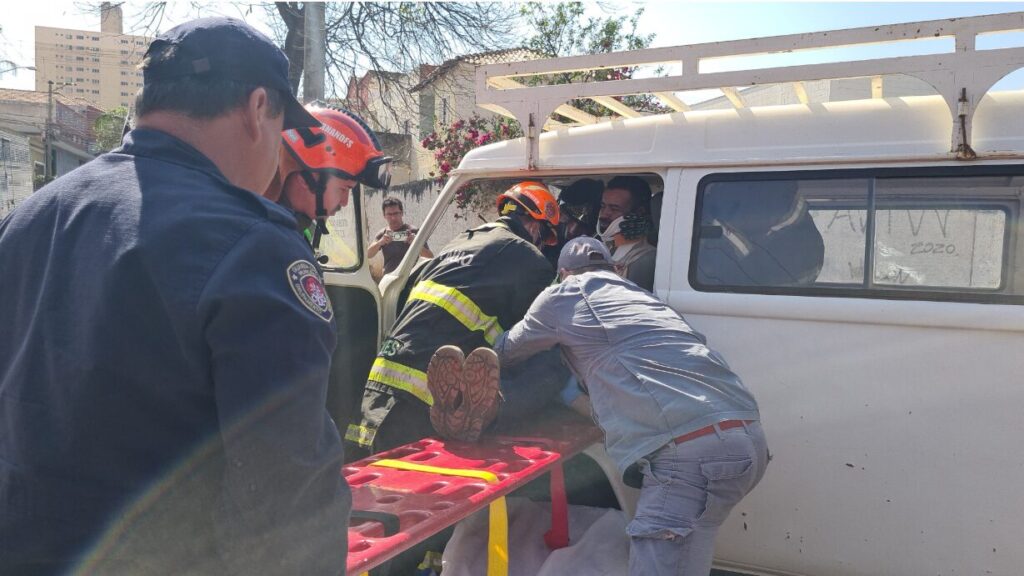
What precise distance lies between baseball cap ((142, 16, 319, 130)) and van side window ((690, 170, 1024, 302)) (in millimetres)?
2299

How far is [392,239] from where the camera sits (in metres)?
7.12

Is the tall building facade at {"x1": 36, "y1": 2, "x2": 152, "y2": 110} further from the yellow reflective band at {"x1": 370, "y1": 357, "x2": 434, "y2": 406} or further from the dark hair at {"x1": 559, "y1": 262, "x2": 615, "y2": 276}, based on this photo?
the dark hair at {"x1": 559, "y1": 262, "x2": 615, "y2": 276}

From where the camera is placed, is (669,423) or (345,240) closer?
(669,423)

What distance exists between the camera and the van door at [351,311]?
3902 mm

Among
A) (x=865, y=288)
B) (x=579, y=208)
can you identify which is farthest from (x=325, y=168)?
(x=579, y=208)

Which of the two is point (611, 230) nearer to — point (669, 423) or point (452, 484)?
point (669, 423)

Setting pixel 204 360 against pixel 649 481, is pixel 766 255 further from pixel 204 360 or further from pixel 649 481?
pixel 204 360

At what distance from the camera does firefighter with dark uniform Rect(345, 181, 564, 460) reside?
11.2 feet

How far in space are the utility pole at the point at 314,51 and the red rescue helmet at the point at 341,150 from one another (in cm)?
556

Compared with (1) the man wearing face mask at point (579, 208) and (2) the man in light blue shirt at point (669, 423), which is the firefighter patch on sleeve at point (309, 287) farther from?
(1) the man wearing face mask at point (579, 208)

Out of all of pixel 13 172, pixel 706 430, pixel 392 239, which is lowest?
pixel 706 430

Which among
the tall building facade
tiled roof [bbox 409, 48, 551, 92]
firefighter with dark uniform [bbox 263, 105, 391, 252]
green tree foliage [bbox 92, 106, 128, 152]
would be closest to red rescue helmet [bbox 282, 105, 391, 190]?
firefighter with dark uniform [bbox 263, 105, 391, 252]

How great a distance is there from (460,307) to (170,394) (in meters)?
2.41

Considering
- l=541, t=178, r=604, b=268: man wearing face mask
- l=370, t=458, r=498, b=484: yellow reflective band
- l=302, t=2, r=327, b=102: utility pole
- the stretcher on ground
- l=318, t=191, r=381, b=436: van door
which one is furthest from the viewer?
l=302, t=2, r=327, b=102: utility pole
